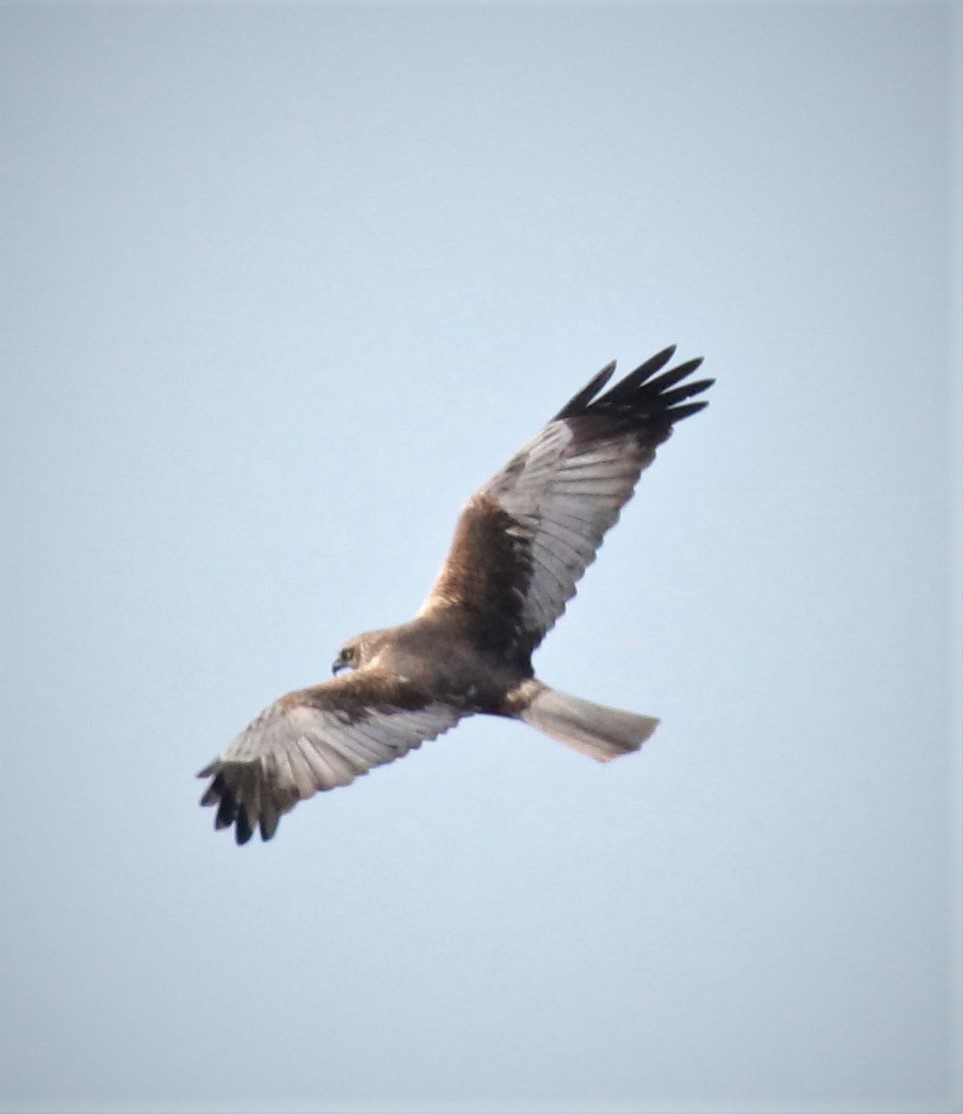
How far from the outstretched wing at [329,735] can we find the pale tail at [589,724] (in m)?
0.35

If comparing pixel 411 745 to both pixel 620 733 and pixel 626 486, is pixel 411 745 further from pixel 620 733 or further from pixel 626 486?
pixel 626 486

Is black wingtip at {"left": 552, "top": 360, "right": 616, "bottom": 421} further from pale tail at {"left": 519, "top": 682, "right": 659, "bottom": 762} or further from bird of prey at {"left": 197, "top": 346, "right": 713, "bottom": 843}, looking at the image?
pale tail at {"left": 519, "top": 682, "right": 659, "bottom": 762}

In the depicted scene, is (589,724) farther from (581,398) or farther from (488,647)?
(581,398)

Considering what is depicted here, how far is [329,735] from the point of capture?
6223 millimetres

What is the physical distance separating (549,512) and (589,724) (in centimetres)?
96

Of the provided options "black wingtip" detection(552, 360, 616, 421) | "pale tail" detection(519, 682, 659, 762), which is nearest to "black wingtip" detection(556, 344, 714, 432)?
"black wingtip" detection(552, 360, 616, 421)

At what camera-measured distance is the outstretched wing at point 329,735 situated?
20.3ft

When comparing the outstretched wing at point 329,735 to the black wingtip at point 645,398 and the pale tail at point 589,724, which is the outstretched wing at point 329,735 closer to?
the pale tail at point 589,724

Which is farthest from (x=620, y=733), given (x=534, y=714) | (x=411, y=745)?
(x=411, y=745)

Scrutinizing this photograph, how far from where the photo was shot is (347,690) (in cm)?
618

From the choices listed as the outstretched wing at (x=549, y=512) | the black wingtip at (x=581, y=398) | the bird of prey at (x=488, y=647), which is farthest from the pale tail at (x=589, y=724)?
the black wingtip at (x=581, y=398)

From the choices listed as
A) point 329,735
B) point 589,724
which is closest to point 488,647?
point 589,724

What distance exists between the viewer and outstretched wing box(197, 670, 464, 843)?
6188mm

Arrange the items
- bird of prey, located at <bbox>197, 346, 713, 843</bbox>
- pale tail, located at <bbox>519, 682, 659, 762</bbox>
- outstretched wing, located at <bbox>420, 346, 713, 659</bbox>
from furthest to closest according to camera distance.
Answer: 1. outstretched wing, located at <bbox>420, 346, 713, 659</bbox>
2. bird of prey, located at <bbox>197, 346, 713, 843</bbox>
3. pale tail, located at <bbox>519, 682, 659, 762</bbox>
